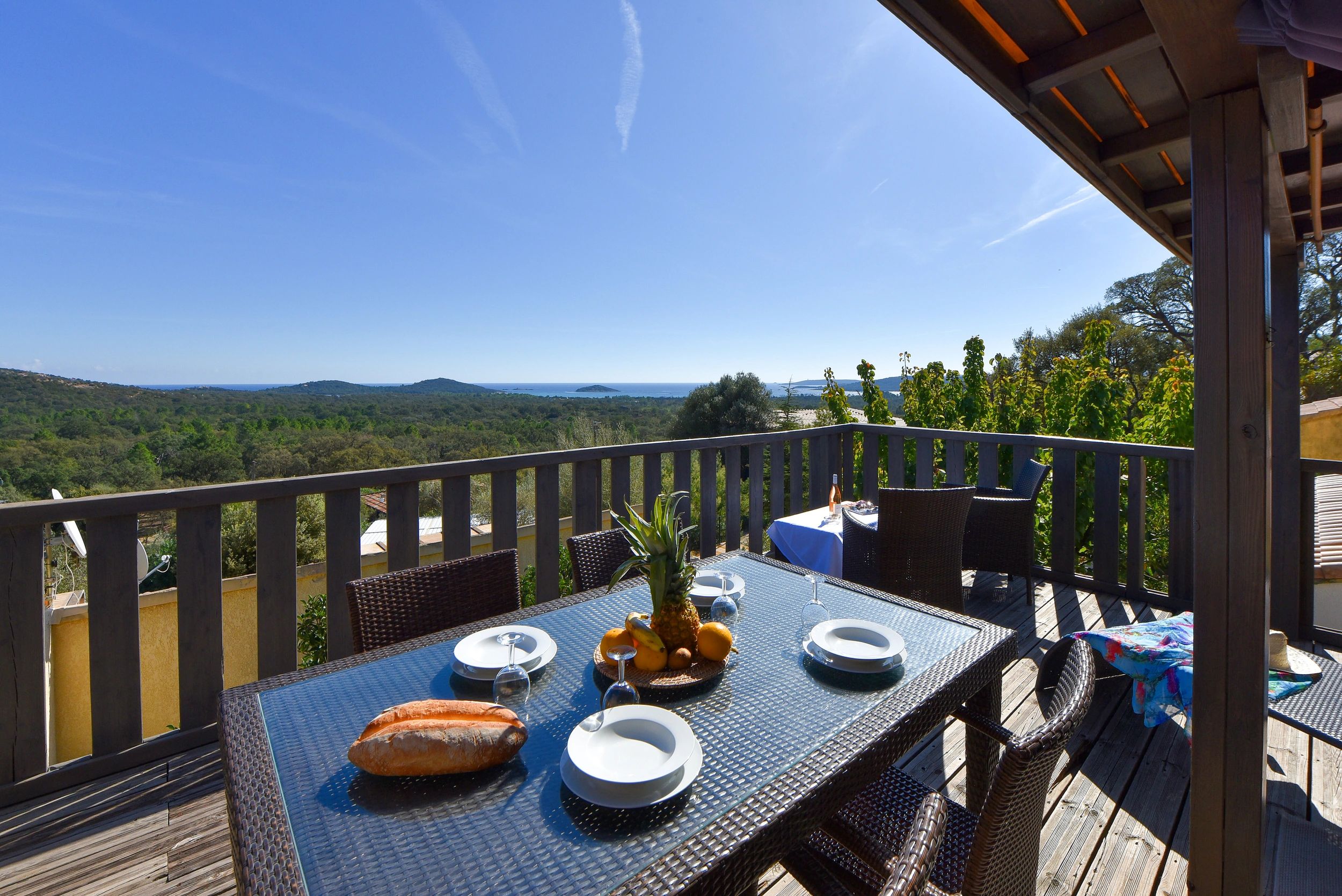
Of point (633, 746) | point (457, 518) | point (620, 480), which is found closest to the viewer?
point (633, 746)

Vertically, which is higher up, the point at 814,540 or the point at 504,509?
the point at 504,509

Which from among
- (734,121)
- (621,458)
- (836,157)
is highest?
(734,121)

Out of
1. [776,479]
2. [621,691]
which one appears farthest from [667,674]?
[776,479]

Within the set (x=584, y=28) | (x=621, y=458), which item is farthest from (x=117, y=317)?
(x=621, y=458)

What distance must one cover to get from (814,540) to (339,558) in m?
2.34

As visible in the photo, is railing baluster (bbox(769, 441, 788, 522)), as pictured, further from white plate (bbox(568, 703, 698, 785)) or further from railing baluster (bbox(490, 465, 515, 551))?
white plate (bbox(568, 703, 698, 785))

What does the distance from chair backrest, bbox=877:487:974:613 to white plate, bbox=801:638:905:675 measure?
4.90 ft

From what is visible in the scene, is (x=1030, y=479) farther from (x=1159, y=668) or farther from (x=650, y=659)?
(x=650, y=659)

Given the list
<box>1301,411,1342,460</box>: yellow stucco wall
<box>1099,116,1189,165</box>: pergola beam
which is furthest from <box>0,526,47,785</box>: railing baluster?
<box>1301,411,1342,460</box>: yellow stucco wall

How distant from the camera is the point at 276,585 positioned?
241cm

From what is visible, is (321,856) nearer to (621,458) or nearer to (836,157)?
(621,458)

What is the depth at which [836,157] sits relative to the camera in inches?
348

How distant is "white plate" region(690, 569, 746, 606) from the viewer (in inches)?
71.7

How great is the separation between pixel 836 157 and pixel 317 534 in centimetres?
990
